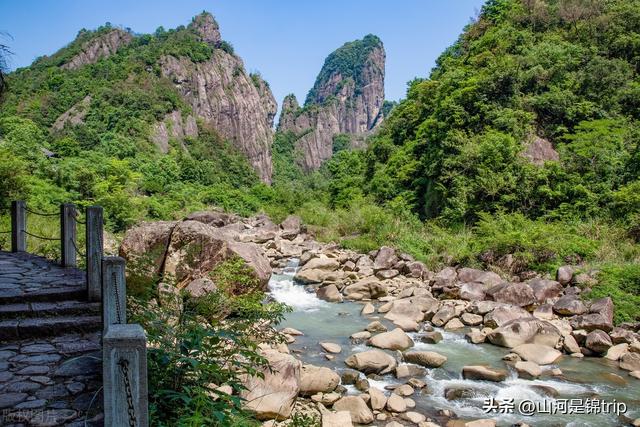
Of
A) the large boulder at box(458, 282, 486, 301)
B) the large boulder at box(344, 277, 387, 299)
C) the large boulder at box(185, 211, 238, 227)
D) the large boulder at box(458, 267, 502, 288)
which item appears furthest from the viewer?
the large boulder at box(185, 211, 238, 227)

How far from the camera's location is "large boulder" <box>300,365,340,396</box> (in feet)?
22.4

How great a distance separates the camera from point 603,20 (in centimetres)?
2353

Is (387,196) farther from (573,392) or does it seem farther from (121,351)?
(121,351)

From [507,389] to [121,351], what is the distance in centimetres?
697

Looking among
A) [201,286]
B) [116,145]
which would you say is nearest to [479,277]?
[201,286]

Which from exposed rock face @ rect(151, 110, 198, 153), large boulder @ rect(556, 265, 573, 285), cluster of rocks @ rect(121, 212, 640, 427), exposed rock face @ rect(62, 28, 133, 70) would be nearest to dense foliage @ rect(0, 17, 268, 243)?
exposed rock face @ rect(151, 110, 198, 153)

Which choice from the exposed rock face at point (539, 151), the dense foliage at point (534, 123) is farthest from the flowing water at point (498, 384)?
the exposed rock face at point (539, 151)

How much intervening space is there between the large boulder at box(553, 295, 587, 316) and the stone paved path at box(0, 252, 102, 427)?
1022 centimetres

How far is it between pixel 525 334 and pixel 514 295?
97.3 inches

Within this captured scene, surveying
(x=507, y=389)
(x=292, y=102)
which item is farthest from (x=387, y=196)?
(x=292, y=102)

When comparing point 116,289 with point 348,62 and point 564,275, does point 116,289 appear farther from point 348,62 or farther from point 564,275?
point 348,62

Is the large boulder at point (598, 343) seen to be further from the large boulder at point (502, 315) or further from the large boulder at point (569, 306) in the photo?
the large boulder at point (569, 306)

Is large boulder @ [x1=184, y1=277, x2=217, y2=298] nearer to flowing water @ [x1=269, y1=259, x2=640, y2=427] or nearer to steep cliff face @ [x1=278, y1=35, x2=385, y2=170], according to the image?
flowing water @ [x1=269, y1=259, x2=640, y2=427]

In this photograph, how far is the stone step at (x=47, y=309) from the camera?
4672mm
